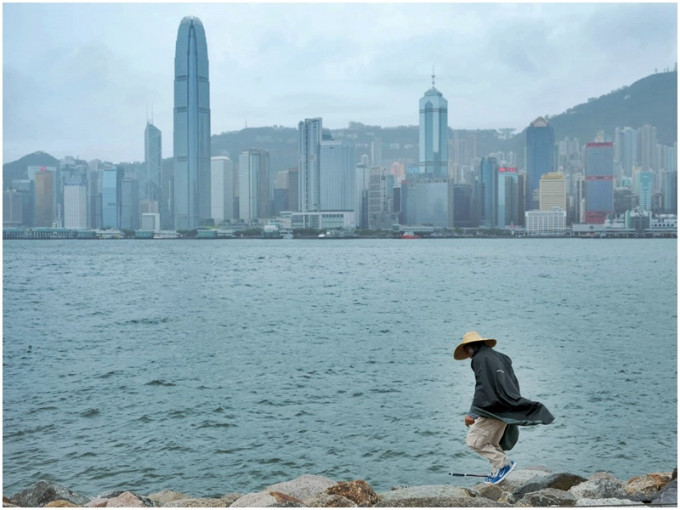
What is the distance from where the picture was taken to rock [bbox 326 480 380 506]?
4.61 metres

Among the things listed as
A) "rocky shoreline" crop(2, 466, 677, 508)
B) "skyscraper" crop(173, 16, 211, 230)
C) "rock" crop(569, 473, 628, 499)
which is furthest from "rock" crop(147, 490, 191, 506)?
"skyscraper" crop(173, 16, 211, 230)

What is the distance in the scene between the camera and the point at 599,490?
5.25m

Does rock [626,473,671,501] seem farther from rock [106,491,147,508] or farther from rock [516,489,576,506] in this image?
rock [106,491,147,508]

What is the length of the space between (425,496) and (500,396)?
877 millimetres

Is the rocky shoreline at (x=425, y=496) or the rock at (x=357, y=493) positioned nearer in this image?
the rocky shoreline at (x=425, y=496)

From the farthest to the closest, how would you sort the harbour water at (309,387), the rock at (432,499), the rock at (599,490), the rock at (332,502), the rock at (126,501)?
the harbour water at (309,387)
the rock at (599,490)
the rock at (126,501)
the rock at (332,502)
the rock at (432,499)

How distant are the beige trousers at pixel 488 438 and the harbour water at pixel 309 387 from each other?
3308mm

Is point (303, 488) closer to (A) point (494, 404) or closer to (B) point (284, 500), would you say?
(B) point (284, 500)

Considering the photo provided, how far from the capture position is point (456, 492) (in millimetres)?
4770

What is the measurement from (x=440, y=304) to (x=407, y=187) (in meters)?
88.6

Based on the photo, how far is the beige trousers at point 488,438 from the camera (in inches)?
173

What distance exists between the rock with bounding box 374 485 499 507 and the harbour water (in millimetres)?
2902

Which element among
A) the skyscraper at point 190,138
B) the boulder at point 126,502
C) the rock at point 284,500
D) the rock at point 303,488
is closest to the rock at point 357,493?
the rock at point 284,500

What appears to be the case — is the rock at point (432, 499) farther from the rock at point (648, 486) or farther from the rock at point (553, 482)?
the rock at point (648, 486)
